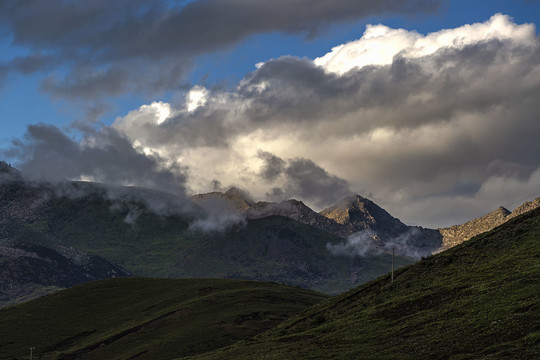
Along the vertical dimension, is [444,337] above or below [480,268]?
below

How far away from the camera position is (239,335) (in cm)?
19912

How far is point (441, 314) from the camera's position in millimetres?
104000

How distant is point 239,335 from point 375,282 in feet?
188

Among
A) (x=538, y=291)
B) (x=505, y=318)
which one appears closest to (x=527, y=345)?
(x=505, y=318)

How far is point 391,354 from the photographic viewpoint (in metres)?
93.2

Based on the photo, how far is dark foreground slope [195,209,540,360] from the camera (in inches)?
3310

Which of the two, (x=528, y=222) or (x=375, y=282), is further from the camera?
(x=375, y=282)

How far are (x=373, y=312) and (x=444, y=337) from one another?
1402 inches

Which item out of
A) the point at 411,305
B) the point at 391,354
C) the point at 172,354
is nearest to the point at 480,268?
the point at 411,305

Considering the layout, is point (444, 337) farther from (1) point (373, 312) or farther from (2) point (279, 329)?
(2) point (279, 329)

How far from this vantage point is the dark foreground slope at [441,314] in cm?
8406

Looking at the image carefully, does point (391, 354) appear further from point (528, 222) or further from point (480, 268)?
point (528, 222)

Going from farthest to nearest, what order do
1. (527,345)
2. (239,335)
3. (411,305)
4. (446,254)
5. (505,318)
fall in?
1. (239,335)
2. (446,254)
3. (411,305)
4. (505,318)
5. (527,345)

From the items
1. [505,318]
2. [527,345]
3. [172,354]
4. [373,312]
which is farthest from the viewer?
[172,354]
